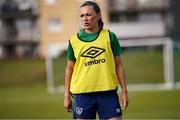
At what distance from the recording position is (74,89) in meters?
5.94

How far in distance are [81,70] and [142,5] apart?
42144mm

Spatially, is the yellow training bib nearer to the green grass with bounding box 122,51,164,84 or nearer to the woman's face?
the woman's face

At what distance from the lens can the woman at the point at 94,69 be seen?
584 centimetres

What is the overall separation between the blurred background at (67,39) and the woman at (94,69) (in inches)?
722

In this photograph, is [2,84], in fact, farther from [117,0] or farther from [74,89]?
[74,89]

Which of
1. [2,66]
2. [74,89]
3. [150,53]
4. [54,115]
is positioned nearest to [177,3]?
[2,66]

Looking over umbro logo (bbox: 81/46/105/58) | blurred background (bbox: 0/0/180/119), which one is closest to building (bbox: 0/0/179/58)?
blurred background (bbox: 0/0/180/119)

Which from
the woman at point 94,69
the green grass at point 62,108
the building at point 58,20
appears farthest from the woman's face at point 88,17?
the building at point 58,20

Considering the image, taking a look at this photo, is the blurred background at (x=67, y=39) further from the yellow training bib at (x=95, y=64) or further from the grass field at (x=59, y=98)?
the yellow training bib at (x=95, y=64)

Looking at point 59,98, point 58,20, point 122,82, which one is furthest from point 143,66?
point 58,20

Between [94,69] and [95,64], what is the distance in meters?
0.04

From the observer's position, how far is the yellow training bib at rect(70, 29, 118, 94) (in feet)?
19.2

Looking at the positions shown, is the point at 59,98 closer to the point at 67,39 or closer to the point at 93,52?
the point at 93,52

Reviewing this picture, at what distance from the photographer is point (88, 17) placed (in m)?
5.84
